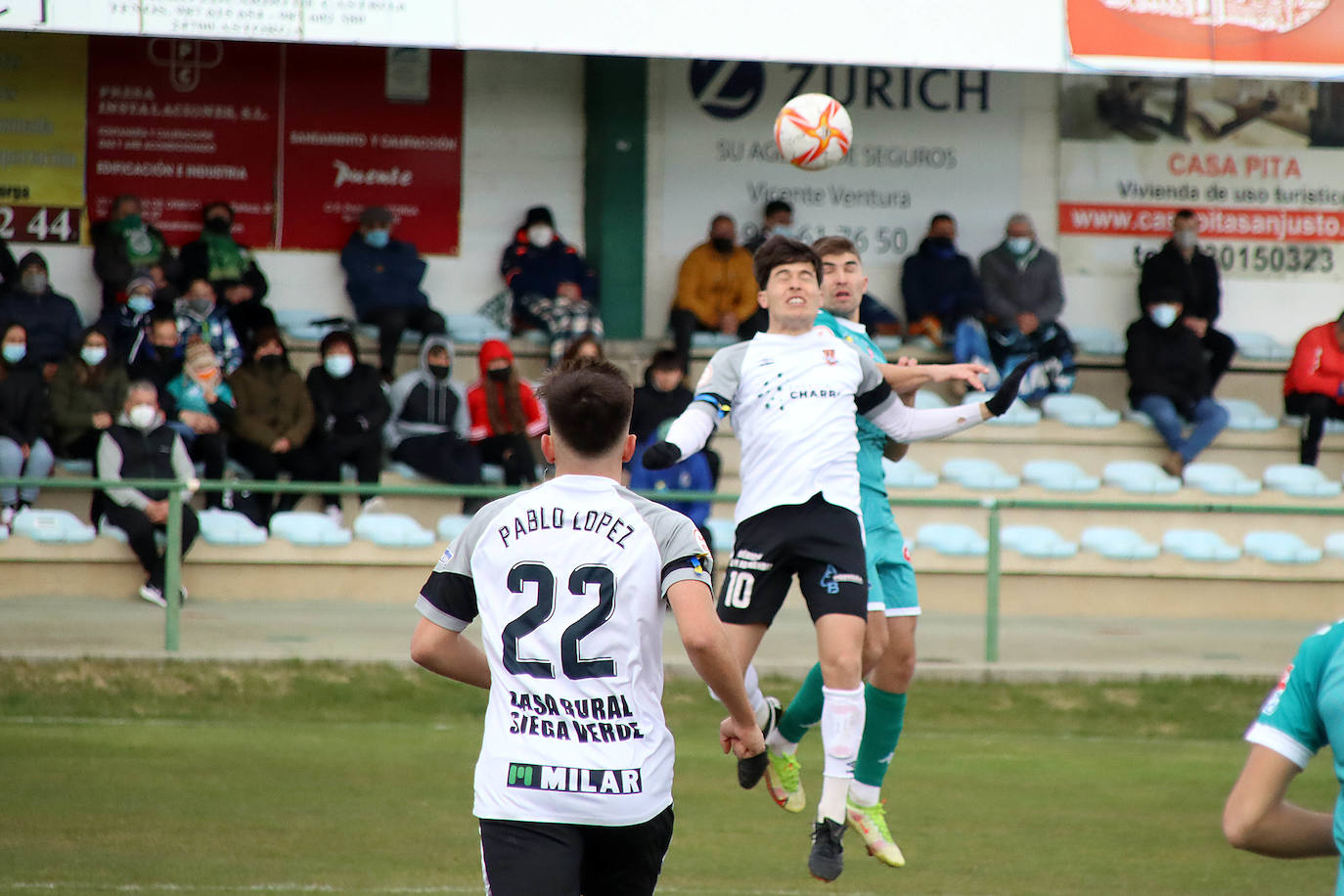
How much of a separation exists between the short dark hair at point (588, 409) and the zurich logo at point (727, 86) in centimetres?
1283

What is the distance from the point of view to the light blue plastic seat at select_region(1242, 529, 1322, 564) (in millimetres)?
10727

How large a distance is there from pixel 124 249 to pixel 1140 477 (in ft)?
28.3

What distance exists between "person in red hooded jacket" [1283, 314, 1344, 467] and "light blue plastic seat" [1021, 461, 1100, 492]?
1.99 m

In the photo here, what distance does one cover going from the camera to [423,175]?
15.6 meters

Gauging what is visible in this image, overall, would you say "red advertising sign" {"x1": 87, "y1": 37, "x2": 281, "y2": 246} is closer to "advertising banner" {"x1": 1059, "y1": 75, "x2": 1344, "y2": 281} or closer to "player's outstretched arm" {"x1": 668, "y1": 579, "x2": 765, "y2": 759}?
"advertising banner" {"x1": 1059, "y1": 75, "x2": 1344, "y2": 281}

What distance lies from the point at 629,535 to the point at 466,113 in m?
12.8

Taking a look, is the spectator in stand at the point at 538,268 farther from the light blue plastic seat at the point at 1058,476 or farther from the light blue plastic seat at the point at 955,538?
the light blue plastic seat at the point at 955,538

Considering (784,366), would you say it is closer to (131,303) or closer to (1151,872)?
(1151,872)

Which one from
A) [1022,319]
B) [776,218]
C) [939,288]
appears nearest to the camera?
[1022,319]

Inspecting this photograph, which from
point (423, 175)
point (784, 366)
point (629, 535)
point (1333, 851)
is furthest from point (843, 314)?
point (423, 175)

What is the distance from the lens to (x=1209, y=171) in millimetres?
16656

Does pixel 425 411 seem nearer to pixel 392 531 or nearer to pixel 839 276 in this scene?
pixel 392 531

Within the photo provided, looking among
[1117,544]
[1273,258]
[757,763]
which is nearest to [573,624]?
[757,763]

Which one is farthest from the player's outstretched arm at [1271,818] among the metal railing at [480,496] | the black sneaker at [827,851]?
the metal railing at [480,496]
